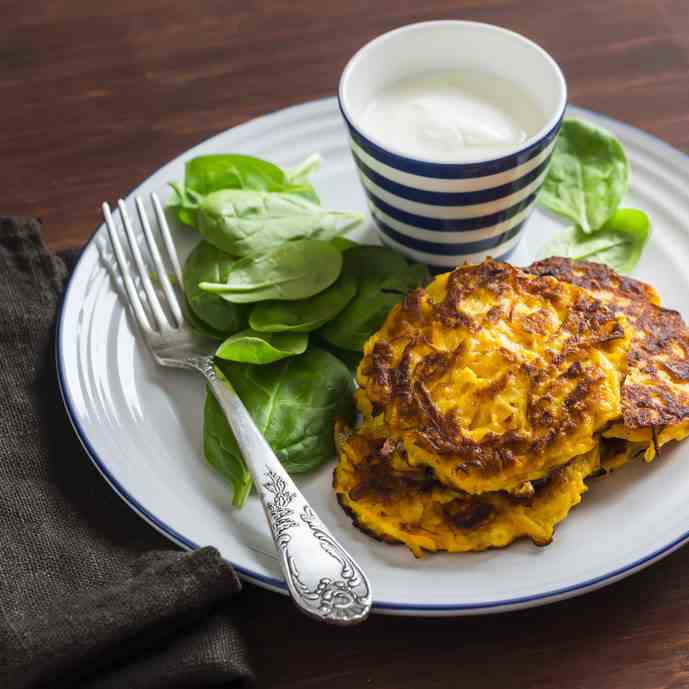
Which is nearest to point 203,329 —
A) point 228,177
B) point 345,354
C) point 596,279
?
point 345,354

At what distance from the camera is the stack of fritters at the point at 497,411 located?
84.8 inches

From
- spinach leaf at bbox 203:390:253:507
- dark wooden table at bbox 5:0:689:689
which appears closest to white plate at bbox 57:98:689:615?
spinach leaf at bbox 203:390:253:507

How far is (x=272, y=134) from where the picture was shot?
327cm

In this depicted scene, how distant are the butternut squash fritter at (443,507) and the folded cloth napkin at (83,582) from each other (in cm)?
32

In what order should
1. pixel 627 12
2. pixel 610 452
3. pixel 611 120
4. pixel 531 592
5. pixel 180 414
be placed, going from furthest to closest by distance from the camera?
1. pixel 627 12
2. pixel 611 120
3. pixel 180 414
4. pixel 610 452
5. pixel 531 592

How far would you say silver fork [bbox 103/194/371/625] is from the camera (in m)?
2.04

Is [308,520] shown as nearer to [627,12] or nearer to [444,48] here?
[444,48]

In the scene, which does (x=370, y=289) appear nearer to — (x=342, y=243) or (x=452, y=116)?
(x=342, y=243)

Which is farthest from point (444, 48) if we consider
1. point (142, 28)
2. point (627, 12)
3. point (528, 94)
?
point (142, 28)

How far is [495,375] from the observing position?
2.23 m

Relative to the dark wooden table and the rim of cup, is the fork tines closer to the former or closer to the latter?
the dark wooden table

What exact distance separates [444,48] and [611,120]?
55 centimetres

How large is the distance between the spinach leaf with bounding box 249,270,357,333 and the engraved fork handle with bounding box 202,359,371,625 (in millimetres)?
269

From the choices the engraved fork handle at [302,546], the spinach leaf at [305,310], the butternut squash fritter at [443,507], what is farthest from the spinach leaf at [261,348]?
the butternut squash fritter at [443,507]
